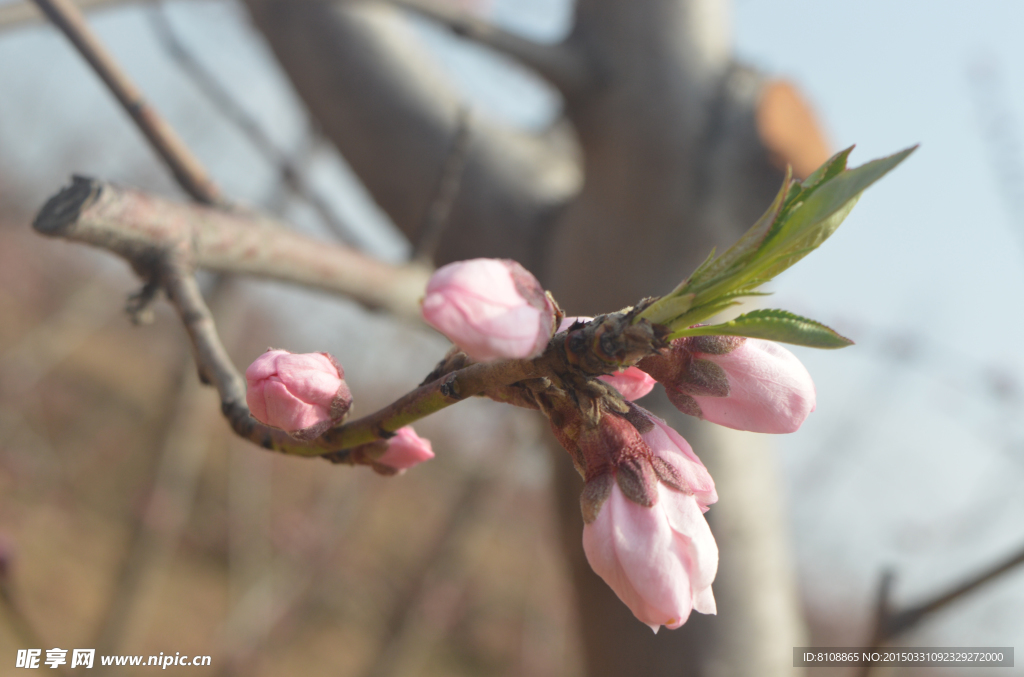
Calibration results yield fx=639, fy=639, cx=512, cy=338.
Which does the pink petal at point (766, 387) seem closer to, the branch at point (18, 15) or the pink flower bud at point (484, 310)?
the pink flower bud at point (484, 310)

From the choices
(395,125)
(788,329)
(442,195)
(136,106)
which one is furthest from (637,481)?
(395,125)

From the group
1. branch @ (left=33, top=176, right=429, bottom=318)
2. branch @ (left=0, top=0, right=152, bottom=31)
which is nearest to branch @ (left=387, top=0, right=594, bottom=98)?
branch @ (left=33, top=176, right=429, bottom=318)

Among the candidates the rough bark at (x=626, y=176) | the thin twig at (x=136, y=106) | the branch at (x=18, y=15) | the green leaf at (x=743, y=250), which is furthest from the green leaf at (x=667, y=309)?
the branch at (x=18, y=15)

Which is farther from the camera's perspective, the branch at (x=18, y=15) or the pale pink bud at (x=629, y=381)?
the branch at (x=18, y=15)

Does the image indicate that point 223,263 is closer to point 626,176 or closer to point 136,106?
point 136,106

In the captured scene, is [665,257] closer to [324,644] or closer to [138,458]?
[324,644]

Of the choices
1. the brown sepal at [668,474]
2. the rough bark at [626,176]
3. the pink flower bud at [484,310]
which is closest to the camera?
the pink flower bud at [484,310]

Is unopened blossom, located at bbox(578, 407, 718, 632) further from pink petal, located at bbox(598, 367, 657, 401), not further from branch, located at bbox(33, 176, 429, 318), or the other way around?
branch, located at bbox(33, 176, 429, 318)
